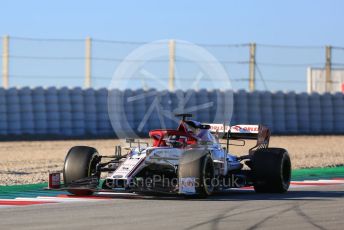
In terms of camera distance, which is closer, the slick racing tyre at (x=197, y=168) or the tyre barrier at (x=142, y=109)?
the slick racing tyre at (x=197, y=168)

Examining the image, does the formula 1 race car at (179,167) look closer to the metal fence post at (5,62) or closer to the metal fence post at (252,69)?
the metal fence post at (5,62)

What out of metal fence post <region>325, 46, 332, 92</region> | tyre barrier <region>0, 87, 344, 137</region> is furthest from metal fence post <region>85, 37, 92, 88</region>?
metal fence post <region>325, 46, 332, 92</region>

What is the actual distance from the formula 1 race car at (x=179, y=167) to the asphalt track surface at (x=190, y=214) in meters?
0.26

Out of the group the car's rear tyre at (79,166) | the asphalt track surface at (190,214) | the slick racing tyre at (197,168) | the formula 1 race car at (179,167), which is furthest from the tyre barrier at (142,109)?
the asphalt track surface at (190,214)

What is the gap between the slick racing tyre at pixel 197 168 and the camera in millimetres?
13883

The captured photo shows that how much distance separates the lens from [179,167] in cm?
1398

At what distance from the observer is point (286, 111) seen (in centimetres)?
3612

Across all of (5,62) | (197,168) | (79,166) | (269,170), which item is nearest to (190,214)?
(197,168)

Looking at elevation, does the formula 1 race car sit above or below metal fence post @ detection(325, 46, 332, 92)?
below

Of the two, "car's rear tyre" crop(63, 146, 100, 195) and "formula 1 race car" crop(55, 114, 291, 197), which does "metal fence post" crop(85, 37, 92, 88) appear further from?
"car's rear tyre" crop(63, 146, 100, 195)

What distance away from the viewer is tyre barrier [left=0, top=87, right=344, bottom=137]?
30.9 meters

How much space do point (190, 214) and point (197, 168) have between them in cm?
181

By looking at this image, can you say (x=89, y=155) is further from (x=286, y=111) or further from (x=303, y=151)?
(x=286, y=111)

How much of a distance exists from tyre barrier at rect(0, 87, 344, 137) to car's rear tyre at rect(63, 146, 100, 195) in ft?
37.5
